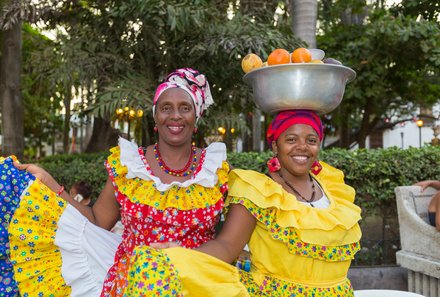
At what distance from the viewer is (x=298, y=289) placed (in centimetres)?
249

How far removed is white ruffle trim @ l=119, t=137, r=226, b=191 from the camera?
2.58 meters

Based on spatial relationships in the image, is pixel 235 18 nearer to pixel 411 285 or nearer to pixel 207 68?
pixel 207 68

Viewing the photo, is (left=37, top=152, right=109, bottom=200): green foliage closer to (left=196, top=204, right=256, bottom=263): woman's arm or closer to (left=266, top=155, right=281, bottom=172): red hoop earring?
(left=266, top=155, right=281, bottom=172): red hoop earring

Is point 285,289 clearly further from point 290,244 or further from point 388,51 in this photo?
point 388,51

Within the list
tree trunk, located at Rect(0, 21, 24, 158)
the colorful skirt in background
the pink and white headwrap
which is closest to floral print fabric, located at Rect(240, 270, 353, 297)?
the colorful skirt in background

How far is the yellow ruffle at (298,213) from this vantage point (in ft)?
8.24

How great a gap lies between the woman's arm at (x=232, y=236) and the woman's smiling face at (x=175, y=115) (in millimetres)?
488

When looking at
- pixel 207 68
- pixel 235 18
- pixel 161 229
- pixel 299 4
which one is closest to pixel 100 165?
pixel 207 68

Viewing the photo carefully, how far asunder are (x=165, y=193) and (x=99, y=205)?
1.48 ft

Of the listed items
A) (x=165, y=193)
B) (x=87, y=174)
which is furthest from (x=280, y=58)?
(x=87, y=174)

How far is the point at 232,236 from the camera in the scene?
8.02 ft

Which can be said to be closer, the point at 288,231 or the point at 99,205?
the point at 288,231

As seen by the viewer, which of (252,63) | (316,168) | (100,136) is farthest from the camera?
(100,136)

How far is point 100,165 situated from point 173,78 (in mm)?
4704
